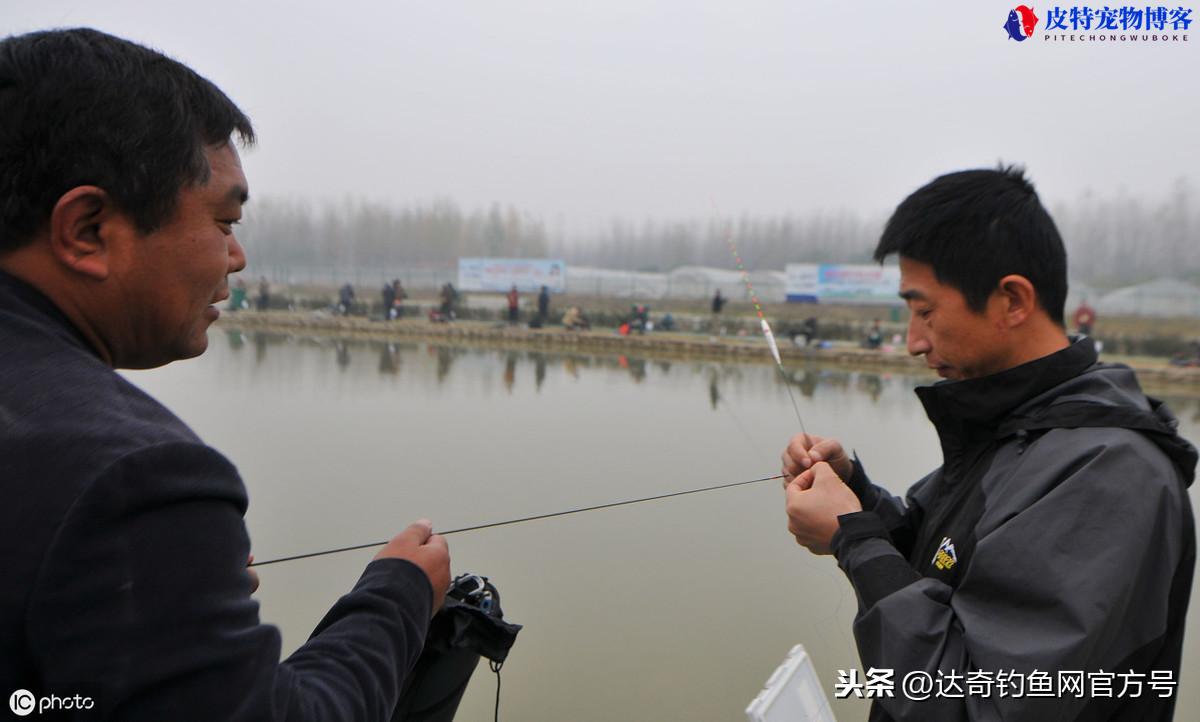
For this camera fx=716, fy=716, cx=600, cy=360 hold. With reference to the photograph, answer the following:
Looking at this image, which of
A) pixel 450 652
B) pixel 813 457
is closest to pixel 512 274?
pixel 813 457

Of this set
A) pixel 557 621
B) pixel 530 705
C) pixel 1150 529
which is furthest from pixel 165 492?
pixel 557 621

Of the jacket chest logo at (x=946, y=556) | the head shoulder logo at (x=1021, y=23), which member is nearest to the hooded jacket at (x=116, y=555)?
the jacket chest logo at (x=946, y=556)

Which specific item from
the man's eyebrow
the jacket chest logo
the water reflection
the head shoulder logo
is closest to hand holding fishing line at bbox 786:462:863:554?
the jacket chest logo

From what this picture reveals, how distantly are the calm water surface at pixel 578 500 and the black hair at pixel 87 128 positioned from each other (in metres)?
2.28

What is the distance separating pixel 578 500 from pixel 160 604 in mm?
4559

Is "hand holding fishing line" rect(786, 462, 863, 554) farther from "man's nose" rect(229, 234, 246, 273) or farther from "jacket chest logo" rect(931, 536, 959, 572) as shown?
"man's nose" rect(229, 234, 246, 273)

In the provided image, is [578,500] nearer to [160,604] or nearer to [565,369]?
[160,604]

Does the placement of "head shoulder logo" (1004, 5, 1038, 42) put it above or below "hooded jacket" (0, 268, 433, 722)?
above

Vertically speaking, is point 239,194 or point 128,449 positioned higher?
point 239,194

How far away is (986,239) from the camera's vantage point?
3.74ft

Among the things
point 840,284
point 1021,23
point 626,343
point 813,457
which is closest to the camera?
point 813,457

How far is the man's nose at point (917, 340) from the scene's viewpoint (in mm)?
1220

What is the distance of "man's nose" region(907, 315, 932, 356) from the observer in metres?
1.22

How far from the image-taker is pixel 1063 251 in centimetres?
117
